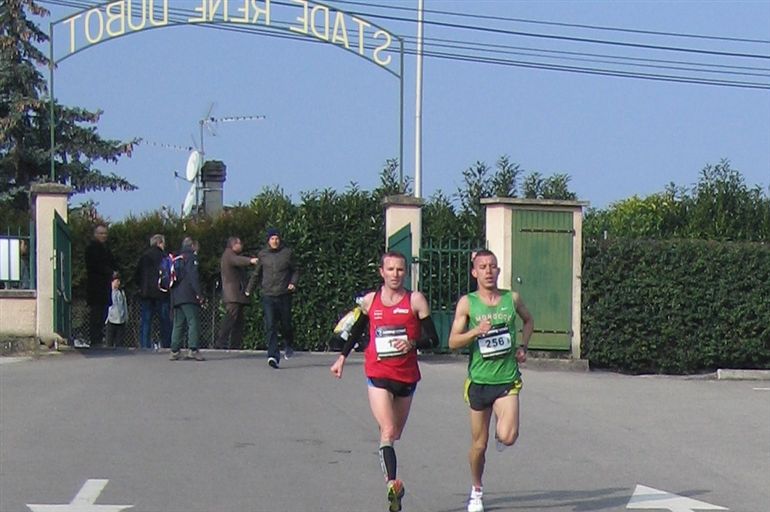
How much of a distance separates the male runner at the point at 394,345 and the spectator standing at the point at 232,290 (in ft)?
34.8

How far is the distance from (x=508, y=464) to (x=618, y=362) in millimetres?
8953

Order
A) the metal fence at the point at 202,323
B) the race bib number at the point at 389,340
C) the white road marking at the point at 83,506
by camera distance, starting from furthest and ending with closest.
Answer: the metal fence at the point at 202,323 < the race bib number at the point at 389,340 < the white road marking at the point at 83,506

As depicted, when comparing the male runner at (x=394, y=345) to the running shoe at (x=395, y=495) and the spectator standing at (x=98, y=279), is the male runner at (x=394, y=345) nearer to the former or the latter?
the running shoe at (x=395, y=495)

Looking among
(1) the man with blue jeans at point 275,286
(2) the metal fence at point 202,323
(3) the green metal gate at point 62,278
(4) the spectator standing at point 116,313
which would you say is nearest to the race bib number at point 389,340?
(1) the man with blue jeans at point 275,286

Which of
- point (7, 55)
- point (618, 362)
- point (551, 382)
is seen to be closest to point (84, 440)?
point (551, 382)

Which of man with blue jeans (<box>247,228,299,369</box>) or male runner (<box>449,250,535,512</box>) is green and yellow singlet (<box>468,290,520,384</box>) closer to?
male runner (<box>449,250,535,512</box>)

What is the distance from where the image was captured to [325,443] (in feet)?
36.6

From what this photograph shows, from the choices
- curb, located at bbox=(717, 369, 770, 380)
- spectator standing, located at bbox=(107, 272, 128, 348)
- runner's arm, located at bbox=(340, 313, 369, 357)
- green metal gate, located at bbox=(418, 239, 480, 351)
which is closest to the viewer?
runner's arm, located at bbox=(340, 313, 369, 357)

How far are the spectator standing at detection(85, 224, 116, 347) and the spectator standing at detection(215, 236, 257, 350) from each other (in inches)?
70.0

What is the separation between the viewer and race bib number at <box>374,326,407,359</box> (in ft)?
28.1

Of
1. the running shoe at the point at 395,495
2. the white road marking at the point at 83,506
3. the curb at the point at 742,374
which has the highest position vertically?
the running shoe at the point at 395,495

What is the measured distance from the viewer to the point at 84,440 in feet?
36.0

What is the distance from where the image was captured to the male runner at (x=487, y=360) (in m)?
8.41

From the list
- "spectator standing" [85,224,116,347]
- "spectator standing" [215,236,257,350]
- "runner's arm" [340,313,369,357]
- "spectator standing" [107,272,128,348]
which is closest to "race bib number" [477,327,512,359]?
"runner's arm" [340,313,369,357]
